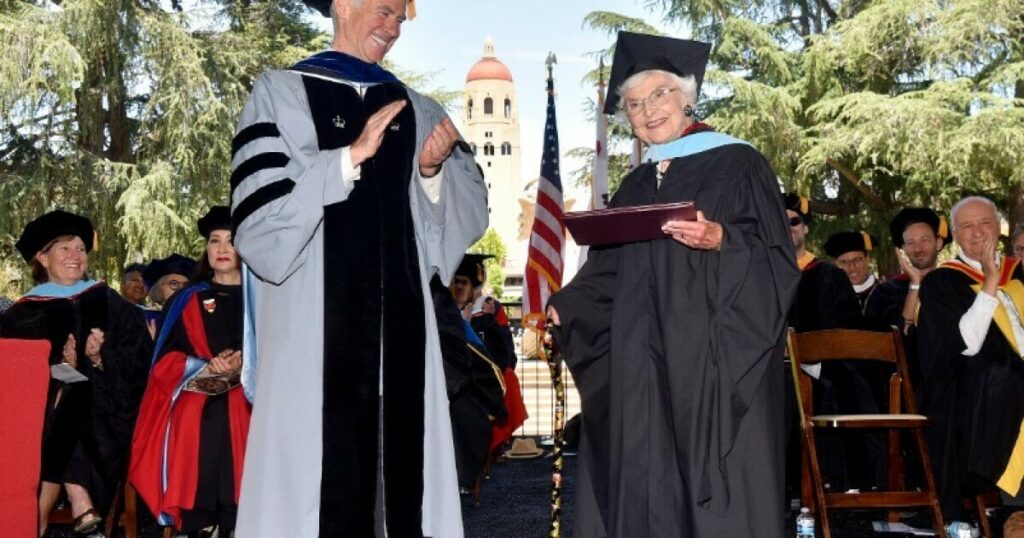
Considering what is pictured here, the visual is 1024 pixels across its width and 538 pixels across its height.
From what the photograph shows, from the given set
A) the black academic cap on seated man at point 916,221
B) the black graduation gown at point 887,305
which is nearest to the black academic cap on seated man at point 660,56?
the black graduation gown at point 887,305

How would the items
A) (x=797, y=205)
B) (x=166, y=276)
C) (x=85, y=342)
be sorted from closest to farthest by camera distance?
1. (x=85, y=342)
2. (x=797, y=205)
3. (x=166, y=276)

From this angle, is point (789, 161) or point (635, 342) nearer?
point (635, 342)

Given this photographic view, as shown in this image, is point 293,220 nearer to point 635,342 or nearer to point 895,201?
point 635,342

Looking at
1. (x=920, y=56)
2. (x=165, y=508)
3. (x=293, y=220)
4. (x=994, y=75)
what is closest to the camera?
(x=293, y=220)

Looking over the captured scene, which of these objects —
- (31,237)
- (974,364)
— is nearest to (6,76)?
(31,237)

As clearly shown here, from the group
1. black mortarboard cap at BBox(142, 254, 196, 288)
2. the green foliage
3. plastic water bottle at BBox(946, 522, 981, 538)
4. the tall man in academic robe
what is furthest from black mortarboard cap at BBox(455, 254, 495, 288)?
the green foliage

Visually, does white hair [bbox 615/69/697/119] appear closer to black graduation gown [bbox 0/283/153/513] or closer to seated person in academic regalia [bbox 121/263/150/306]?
black graduation gown [bbox 0/283/153/513]

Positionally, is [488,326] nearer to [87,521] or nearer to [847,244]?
[847,244]

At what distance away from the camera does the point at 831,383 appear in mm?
7785

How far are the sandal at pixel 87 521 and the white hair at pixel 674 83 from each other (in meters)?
4.25

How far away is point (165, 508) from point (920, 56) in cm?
1729

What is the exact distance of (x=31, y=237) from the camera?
7.07 m

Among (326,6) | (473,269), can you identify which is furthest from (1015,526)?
(473,269)

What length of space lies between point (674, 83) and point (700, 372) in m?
1.10
